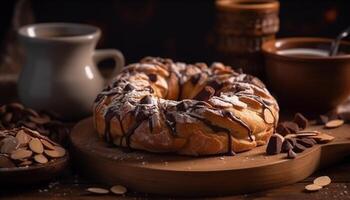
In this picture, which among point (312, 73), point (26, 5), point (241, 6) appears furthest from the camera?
point (26, 5)

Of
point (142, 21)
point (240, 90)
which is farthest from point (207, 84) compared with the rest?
point (142, 21)

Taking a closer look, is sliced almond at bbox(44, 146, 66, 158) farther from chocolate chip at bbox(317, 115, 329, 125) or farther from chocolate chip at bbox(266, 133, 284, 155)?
chocolate chip at bbox(317, 115, 329, 125)

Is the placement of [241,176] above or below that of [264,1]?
below

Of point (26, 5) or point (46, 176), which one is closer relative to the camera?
point (46, 176)

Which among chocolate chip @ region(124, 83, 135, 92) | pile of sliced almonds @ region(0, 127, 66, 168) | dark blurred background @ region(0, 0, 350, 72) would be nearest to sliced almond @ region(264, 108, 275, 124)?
chocolate chip @ region(124, 83, 135, 92)

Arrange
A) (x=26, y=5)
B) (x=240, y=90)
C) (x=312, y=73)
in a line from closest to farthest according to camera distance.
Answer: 1. (x=240, y=90)
2. (x=312, y=73)
3. (x=26, y=5)

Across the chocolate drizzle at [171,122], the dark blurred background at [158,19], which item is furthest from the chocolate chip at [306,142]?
the dark blurred background at [158,19]

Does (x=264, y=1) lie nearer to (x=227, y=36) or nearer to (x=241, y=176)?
(x=227, y=36)
